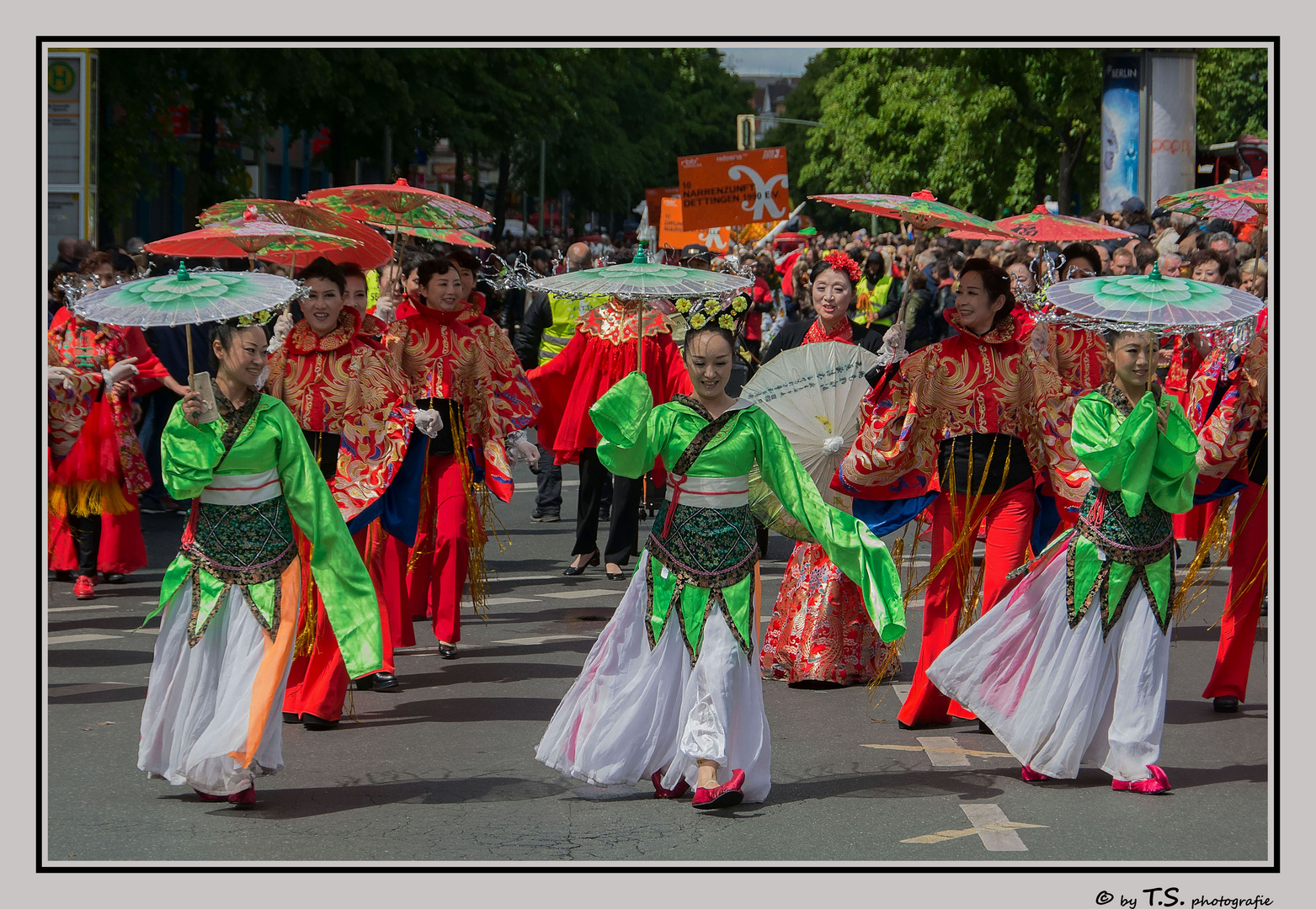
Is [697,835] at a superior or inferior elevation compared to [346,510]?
inferior

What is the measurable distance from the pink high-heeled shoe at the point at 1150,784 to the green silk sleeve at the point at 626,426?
2.00m

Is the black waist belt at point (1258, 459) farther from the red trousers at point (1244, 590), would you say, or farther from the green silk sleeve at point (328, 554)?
the green silk sleeve at point (328, 554)

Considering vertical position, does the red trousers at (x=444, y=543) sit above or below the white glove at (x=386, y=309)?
below

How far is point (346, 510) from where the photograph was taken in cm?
729

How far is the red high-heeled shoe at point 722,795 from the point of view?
566cm

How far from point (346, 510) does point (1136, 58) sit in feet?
57.8

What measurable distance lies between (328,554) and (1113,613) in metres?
2.78

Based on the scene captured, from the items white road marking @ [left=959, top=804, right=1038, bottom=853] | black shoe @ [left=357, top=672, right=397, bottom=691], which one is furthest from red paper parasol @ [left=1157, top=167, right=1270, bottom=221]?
black shoe @ [left=357, top=672, right=397, bottom=691]

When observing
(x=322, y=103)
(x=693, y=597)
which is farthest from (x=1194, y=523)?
(x=322, y=103)

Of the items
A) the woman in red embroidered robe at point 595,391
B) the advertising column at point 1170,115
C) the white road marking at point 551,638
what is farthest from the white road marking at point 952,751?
the advertising column at point 1170,115

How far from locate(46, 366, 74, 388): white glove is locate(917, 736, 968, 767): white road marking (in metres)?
5.76
